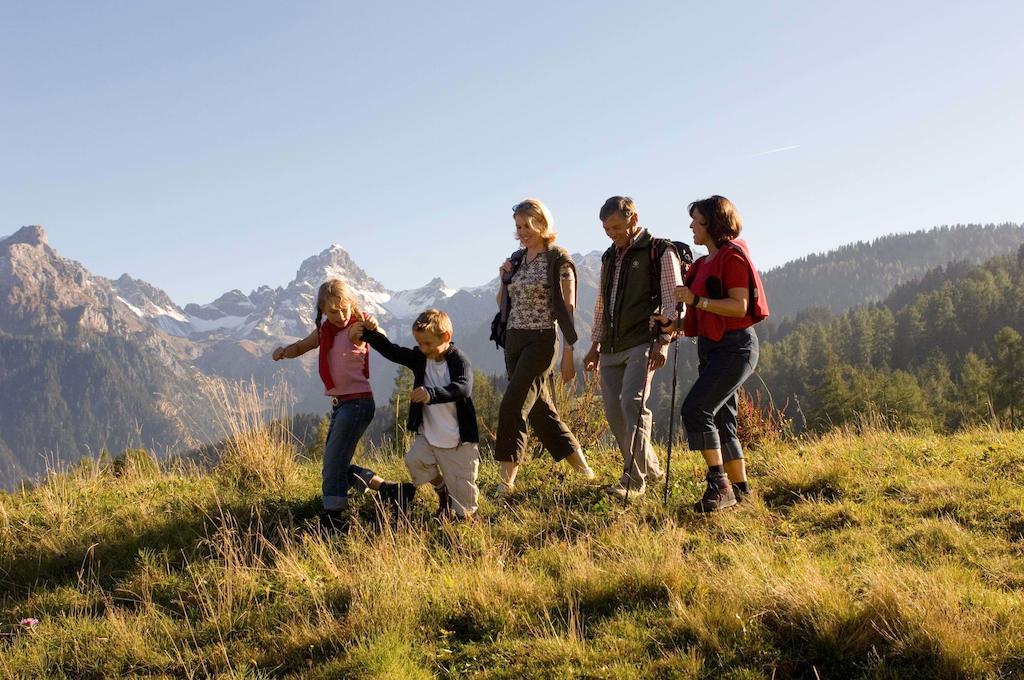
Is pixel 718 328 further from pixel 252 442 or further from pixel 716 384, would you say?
pixel 252 442

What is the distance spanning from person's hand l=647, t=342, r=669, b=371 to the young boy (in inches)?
56.1

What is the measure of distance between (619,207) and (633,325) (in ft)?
3.13

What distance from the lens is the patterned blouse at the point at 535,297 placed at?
562 centimetres

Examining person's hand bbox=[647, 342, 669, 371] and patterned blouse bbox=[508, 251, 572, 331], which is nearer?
person's hand bbox=[647, 342, 669, 371]

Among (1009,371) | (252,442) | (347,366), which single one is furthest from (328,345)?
(1009,371)

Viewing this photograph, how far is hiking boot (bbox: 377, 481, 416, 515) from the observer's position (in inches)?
214

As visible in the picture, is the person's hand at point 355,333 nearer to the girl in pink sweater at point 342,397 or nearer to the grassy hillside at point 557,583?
the girl in pink sweater at point 342,397

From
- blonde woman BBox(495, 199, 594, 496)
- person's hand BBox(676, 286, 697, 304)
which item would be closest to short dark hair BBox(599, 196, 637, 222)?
blonde woman BBox(495, 199, 594, 496)

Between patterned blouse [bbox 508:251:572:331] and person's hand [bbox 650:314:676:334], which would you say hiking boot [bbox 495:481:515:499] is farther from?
person's hand [bbox 650:314:676:334]

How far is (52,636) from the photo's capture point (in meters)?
3.91

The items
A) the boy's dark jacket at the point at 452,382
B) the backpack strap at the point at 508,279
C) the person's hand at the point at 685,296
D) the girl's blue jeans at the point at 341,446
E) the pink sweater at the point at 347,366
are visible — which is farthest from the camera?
the backpack strap at the point at 508,279

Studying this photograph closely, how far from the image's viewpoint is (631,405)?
5363mm

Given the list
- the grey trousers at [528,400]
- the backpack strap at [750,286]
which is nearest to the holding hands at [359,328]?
the grey trousers at [528,400]

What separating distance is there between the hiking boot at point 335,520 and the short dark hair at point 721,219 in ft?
11.7
